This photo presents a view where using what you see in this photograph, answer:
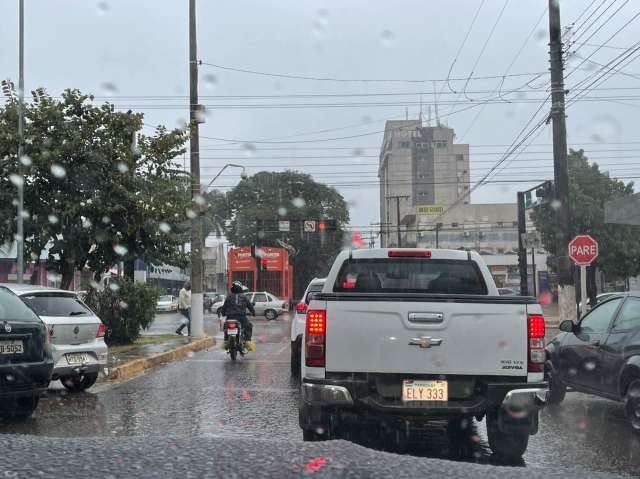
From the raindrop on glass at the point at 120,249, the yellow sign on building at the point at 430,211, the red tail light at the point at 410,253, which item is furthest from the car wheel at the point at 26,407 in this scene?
the yellow sign on building at the point at 430,211

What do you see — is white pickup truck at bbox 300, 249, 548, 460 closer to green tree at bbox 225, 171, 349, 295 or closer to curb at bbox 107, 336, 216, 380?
curb at bbox 107, 336, 216, 380

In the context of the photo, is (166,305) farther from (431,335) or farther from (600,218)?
(431,335)

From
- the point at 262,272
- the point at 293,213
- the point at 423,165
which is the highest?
the point at 423,165

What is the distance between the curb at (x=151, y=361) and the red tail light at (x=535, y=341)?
7.79m

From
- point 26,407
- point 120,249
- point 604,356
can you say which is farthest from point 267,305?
point 604,356

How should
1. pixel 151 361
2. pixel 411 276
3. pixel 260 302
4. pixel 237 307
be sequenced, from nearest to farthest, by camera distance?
pixel 411 276, pixel 151 361, pixel 237 307, pixel 260 302

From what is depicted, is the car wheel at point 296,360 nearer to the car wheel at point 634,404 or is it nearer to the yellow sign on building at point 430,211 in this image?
the car wheel at point 634,404

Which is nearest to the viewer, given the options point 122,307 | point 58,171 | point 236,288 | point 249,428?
point 249,428

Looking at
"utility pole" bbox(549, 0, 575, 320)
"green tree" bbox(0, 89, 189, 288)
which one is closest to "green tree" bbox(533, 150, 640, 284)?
"utility pole" bbox(549, 0, 575, 320)

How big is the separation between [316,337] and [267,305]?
32.0 m

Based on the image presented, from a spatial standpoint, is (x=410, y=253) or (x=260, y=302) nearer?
(x=410, y=253)

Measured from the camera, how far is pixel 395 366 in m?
5.62

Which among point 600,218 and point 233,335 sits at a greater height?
point 600,218

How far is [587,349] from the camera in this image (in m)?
8.46
